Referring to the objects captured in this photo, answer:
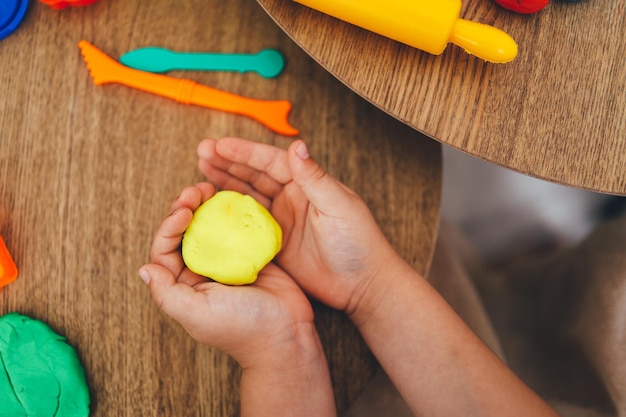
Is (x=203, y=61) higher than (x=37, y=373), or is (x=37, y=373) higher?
(x=203, y=61)

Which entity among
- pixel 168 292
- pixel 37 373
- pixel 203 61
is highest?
pixel 203 61

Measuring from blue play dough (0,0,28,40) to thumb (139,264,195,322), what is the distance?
316 mm

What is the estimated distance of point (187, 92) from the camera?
57 cm

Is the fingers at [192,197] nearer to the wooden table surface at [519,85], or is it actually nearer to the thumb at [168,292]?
the thumb at [168,292]

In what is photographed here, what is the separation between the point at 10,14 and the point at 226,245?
0.35 metres

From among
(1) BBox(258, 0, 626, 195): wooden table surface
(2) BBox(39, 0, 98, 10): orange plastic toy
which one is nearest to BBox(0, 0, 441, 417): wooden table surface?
(2) BBox(39, 0, 98, 10): orange plastic toy

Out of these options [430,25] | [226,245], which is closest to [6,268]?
[226,245]

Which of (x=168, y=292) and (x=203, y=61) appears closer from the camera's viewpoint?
(x=168, y=292)

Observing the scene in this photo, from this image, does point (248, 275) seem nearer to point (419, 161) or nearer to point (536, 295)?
point (419, 161)

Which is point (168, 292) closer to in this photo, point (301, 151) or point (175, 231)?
point (175, 231)

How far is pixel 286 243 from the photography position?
563 millimetres

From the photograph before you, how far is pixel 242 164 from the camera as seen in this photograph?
0.56m

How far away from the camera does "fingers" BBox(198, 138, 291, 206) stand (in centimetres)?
54

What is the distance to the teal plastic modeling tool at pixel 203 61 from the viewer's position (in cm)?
57
